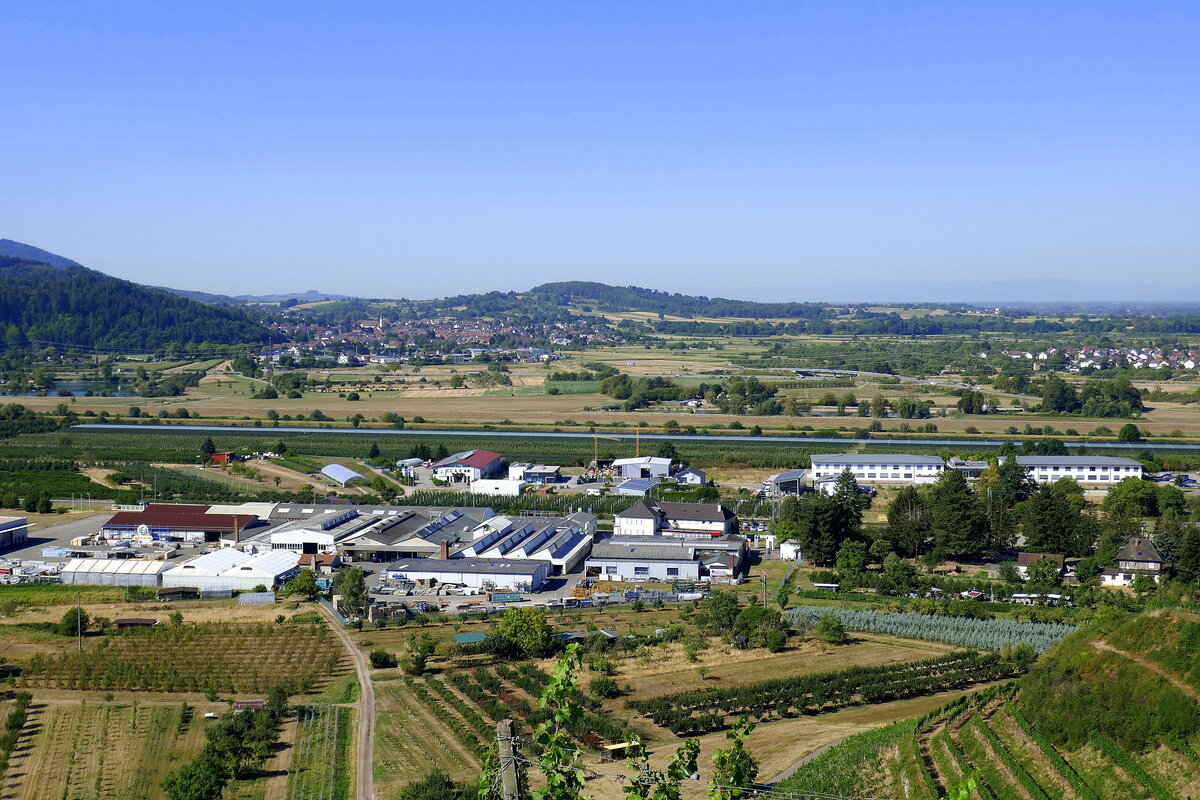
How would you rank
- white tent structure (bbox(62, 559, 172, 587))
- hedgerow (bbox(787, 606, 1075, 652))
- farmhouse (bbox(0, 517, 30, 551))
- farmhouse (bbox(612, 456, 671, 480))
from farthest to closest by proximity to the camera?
farmhouse (bbox(612, 456, 671, 480)) → farmhouse (bbox(0, 517, 30, 551)) → white tent structure (bbox(62, 559, 172, 587)) → hedgerow (bbox(787, 606, 1075, 652))

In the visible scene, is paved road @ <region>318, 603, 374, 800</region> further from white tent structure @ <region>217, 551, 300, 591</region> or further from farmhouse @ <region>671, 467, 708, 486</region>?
farmhouse @ <region>671, 467, 708, 486</region>

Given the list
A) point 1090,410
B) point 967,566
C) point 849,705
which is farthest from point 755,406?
point 849,705

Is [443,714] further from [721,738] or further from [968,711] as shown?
[968,711]

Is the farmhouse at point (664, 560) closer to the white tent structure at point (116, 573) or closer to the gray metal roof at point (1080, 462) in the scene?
the white tent structure at point (116, 573)

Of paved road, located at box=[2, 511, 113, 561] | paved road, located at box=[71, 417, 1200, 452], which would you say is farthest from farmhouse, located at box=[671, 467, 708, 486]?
paved road, located at box=[2, 511, 113, 561]

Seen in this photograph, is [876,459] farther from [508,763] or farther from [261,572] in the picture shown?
[508,763]
